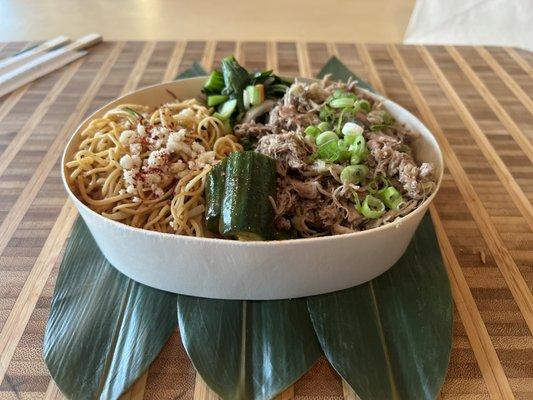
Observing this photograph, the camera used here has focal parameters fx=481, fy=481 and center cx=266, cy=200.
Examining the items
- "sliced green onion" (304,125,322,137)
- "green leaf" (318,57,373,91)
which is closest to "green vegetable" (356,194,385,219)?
"sliced green onion" (304,125,322,137)

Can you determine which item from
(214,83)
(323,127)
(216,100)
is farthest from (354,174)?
(214,83)

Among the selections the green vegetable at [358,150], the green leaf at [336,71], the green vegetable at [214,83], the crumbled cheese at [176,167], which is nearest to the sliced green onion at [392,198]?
the green vegetable at [358,150]

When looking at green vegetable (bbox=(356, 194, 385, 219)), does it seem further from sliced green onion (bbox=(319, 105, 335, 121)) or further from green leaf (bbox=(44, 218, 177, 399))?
green leaf (bbox=(44, 218, 177, 399))

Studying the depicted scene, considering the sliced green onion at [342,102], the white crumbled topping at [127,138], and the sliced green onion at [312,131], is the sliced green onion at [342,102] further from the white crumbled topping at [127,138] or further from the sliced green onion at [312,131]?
the white crumbled topping at [127,138]

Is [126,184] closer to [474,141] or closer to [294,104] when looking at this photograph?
[294,104]

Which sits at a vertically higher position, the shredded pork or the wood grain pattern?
the shredded pork
